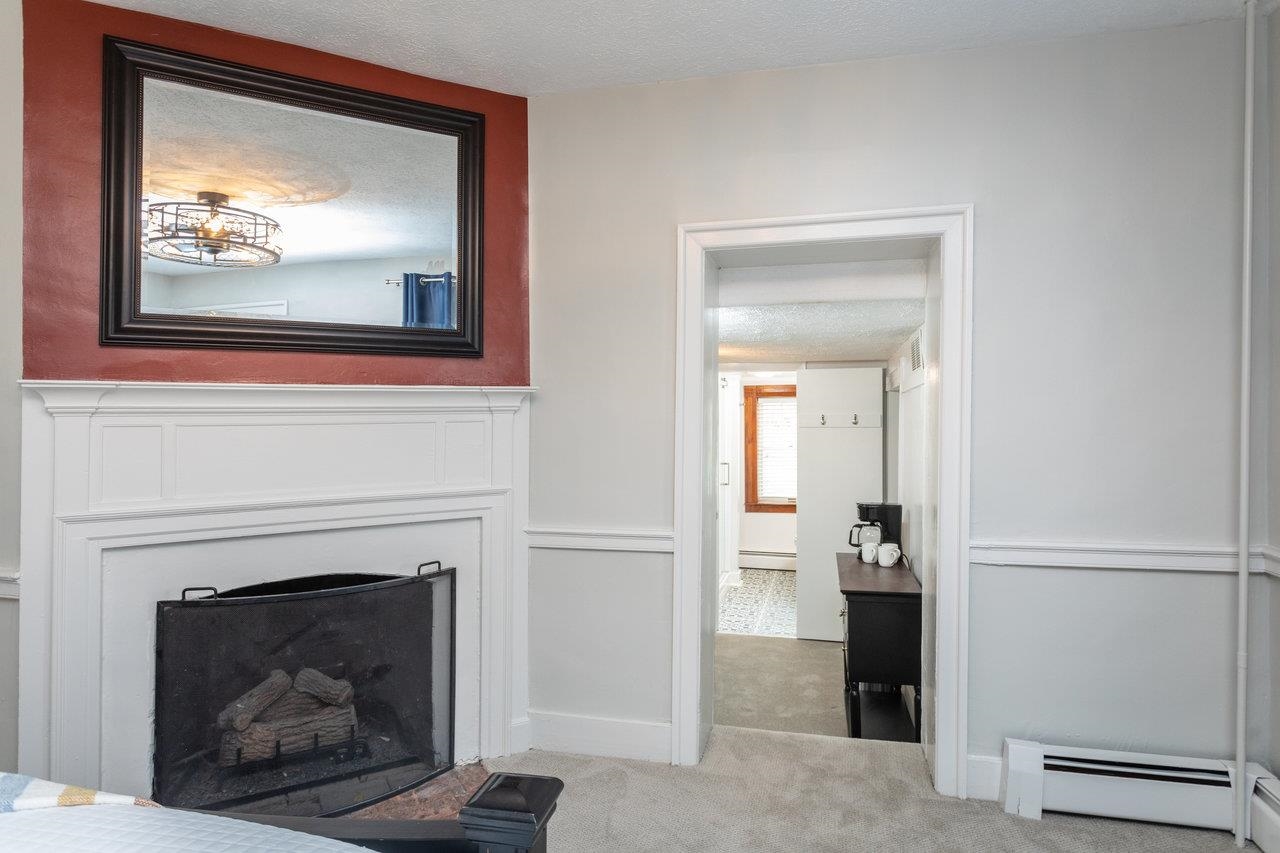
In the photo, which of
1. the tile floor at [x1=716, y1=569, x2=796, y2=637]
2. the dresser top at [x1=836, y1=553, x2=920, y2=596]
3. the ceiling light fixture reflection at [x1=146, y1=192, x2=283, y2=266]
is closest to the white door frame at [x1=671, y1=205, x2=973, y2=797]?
the dresser top at [x1=836, y1=553, x2=920, y2=596]

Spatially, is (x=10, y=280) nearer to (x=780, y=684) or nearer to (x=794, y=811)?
(x=794, y=811)

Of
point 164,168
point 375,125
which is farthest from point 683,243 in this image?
point 164,168

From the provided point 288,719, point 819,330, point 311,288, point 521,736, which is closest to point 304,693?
point 288,719

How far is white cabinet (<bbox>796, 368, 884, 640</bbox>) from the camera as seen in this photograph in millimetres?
5199

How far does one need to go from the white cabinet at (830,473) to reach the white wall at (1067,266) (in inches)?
106

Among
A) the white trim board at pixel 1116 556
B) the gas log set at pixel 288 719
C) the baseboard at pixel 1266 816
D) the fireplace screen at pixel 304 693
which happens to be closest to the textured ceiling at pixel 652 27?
the white trim board at pixel 1116 556

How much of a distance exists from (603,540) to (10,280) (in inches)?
77.5

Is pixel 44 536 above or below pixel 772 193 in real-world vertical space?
below

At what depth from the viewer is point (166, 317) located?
2291 millimetres

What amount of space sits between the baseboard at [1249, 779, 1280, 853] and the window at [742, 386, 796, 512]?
18.5 feet

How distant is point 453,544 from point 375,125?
4.92 ft

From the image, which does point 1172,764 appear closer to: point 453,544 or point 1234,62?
point 1234,62

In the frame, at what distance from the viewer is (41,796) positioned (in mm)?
1064

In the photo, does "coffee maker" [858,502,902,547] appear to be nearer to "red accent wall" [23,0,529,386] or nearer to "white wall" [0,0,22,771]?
"red accent wall" [23,0,529,386]
